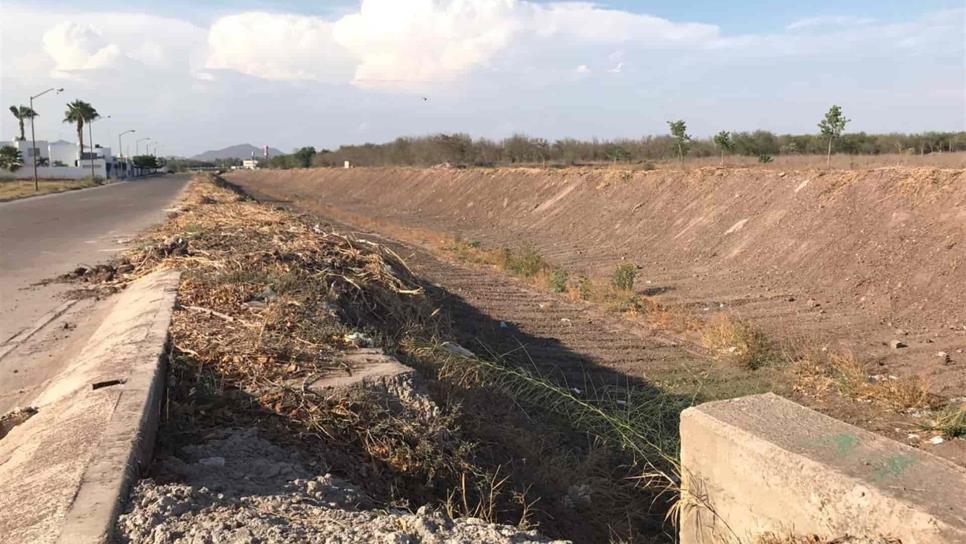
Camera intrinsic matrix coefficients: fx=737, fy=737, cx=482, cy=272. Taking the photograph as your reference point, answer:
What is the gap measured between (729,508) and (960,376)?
6.32 m

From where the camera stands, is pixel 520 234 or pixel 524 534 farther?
pixel 520 234

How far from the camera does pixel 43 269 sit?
39.8 ft

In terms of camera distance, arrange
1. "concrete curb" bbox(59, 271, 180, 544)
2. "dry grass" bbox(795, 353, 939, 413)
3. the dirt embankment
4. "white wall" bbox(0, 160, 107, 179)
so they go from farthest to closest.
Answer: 1. "white wall" bbox(0, 160, 107, 179)
2. the dirt embankment
3. "dry grass" bbox(795, 353, 939, 413)
4. "concrete curb" bbox(59, 271, 180, 544)

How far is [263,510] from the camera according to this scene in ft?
11.3

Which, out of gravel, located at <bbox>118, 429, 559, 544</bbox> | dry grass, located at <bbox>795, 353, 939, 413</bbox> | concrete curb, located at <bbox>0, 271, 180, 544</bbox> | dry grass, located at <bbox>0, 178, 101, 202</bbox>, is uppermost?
dry grass, located at <bbox>0, 178, 101, 202</bbox>

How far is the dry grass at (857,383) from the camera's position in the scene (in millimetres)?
7844

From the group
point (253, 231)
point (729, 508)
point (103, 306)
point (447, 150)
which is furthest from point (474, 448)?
point (447, 150)

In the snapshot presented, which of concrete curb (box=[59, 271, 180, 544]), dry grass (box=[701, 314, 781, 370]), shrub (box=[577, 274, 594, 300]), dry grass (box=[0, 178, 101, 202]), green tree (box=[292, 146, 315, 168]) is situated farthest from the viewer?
green tree (box=[292, 146, 315, 168])

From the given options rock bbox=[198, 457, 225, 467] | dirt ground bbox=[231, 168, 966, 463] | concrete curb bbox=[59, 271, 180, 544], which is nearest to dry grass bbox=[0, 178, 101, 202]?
dirt ground bbox=[231, 168, 966, 463]

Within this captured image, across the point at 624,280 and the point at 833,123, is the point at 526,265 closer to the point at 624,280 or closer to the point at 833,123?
the point at 624,280

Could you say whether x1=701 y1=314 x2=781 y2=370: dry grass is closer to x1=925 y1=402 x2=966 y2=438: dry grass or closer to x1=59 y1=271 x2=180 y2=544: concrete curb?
x1=925 y1=402 x2=966 y2=438: dry grass

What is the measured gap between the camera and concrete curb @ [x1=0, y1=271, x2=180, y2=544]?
3.12 meters

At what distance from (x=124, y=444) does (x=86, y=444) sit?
27 cm

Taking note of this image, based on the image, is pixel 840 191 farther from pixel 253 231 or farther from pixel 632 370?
pixel 253 231
